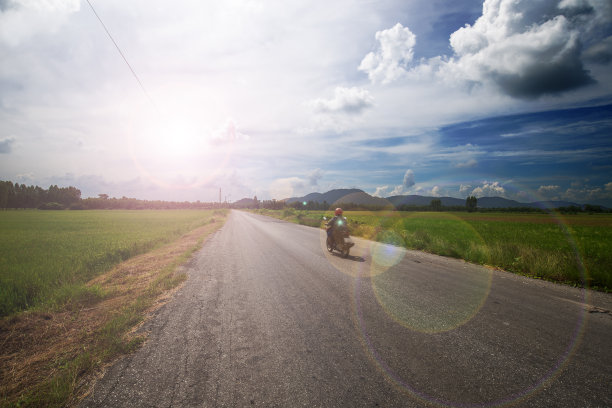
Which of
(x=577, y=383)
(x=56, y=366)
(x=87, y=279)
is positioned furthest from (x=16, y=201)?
(x=577, y=383)

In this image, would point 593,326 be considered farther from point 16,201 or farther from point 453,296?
point 16,201

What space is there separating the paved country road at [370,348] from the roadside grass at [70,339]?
283mm

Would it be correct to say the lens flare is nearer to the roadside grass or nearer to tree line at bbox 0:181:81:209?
the roadside grass

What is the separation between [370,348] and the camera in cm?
310

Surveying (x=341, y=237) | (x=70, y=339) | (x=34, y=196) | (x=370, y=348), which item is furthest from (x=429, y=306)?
(x=34, y=196)

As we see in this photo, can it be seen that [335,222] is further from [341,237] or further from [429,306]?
[429,306]

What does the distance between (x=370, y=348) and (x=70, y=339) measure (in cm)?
443

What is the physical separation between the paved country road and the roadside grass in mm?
283

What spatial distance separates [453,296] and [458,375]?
289 centimetres

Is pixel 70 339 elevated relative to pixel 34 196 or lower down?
lower down

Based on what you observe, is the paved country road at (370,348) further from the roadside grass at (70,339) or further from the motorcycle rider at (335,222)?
the motorcycle rider at (335,222)

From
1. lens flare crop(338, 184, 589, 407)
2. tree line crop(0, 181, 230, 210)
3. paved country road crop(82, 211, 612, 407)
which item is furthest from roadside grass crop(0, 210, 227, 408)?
tree line crop(0, 181, 230, 210)

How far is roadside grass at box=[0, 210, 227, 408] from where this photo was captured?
251 centimetres

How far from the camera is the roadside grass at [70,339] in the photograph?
2.51 m
